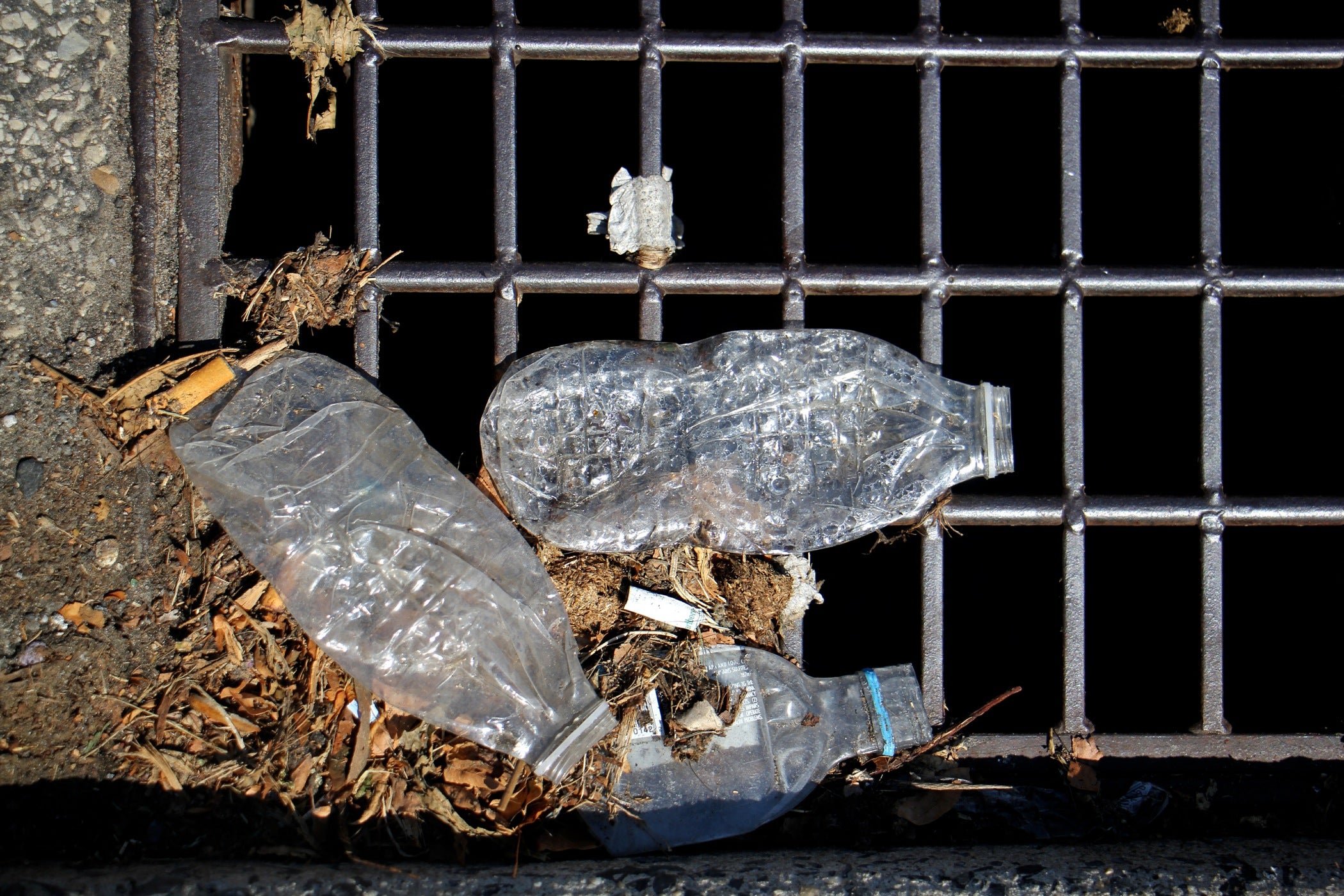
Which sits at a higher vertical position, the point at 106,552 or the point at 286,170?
the point at 286,170

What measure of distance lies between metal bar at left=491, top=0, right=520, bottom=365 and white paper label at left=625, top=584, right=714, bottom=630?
52 cm

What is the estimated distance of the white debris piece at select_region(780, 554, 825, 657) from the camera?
1.74 m

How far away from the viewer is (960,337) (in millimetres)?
2332

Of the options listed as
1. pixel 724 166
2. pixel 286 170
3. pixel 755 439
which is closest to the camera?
pixel 755 439

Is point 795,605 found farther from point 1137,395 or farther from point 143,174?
point 143,174

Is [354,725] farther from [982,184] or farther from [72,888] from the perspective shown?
[982,184]

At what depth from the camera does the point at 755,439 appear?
5.94 ft

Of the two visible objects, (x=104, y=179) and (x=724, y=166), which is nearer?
(x=104, y=179)

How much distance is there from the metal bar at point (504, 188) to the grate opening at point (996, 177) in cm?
108

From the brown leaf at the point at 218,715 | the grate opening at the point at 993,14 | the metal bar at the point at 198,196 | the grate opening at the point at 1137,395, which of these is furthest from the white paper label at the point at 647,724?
the grate opening at the point at 993,14

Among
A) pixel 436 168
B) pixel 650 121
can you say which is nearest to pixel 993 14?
pixel 650 121

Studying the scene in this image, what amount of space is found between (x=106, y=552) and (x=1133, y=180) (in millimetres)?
2452

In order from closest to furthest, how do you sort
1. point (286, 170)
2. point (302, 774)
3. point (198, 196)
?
point (302, 774)
point (198, 196)
point (286, 170)

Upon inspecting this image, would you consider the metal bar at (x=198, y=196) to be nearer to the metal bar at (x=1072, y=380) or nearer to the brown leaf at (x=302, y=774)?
the brown leaf at (x=302, y=774)
